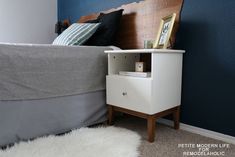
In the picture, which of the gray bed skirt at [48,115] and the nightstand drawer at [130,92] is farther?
the nightstand drawer at [130,92]

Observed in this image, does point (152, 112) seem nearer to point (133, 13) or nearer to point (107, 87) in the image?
point (107, 87)

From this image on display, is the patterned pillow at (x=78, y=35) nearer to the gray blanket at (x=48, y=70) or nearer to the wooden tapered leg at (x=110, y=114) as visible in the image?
the gray blanket at (x=48, y=70)

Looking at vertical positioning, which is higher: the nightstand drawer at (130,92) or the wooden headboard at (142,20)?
the wooden headboard at (142,20)

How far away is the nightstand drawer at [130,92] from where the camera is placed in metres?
1.34

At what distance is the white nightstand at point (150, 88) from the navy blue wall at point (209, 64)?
0.09m

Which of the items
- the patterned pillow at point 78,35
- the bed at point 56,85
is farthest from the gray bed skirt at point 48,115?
the patterned pillow at point 78,35

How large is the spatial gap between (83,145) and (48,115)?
32 centimetres

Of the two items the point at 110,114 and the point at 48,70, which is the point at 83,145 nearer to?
the point at 110,114

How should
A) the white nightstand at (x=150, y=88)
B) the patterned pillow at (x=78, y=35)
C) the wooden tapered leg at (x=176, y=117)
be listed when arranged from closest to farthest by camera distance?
the white nightstand at (x=150, y=88)
the wooden tapered leg at (x=176, y=117)
the patterned pillow at (x=78, y=35)

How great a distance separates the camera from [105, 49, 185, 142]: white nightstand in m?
1.33

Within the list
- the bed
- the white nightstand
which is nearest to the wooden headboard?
the bed

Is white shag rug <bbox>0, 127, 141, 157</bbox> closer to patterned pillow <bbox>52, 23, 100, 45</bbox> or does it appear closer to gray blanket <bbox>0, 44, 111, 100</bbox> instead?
gray blanket <bbox>0, 44, 111, 100</bbox>

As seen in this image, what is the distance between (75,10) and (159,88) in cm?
190

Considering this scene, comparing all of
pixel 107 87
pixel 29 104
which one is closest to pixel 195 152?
pixel 107 87
